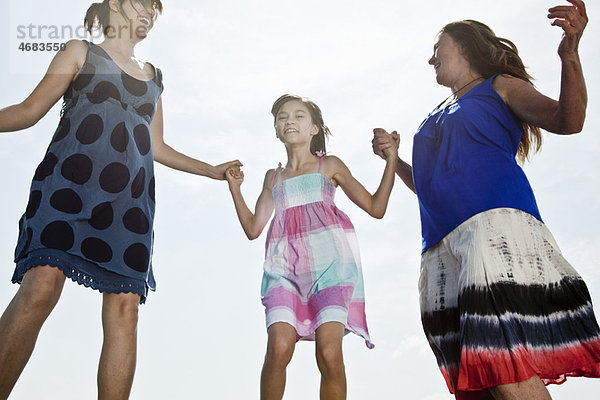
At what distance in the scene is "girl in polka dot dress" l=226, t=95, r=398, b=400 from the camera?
332cm

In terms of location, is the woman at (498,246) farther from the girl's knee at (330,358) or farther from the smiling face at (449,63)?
the girl's knee at (330,358)

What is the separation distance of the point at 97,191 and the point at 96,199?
4 cm

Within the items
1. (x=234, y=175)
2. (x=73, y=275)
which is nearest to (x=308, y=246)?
(x=234, y=175)

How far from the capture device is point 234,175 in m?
3.98

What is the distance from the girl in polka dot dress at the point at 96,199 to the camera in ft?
8.21

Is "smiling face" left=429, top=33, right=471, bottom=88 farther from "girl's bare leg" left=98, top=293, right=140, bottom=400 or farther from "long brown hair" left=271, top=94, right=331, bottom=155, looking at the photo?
"girl's bare leg" left=98, top=293, right=140, bottom=400

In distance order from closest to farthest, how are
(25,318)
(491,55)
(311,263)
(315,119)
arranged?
(25,318) → (491,55) → (311,263) → (315,119)

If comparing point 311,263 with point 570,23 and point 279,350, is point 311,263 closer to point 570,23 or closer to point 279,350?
point 279,350

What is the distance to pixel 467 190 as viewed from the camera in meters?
2.52

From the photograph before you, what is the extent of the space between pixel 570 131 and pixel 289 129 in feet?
7.01

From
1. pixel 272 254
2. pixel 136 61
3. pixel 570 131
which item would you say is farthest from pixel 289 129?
pixel 570 131

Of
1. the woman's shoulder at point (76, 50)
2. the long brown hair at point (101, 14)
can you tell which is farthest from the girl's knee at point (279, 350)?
the long brown hair at point (101, 14)

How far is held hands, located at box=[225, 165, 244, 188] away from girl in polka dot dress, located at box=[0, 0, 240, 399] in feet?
2.86

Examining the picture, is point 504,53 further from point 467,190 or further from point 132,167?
point 132,167
